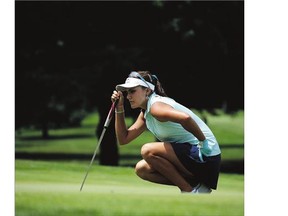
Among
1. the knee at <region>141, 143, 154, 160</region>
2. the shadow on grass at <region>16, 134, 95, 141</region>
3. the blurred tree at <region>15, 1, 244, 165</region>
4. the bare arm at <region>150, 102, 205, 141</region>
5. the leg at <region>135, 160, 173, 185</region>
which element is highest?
the blurred tree at <region>15, 1, 244, 165</region>

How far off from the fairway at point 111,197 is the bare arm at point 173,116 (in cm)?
Answer: 70

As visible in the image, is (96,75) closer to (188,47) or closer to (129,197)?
(188,47)

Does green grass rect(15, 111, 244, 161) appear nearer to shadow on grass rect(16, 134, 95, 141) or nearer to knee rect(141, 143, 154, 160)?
shadow on grass rect(16, 134, 95, 141)

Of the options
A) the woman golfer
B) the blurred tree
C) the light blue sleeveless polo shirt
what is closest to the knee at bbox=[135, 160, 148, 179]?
the woman golfer

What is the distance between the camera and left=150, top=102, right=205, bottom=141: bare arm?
6637 mm

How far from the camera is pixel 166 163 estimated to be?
6883mm

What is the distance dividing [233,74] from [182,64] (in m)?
0.84

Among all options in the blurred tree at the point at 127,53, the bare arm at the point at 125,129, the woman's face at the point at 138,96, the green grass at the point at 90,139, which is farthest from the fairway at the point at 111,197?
the blurred tree at the point at 127,53

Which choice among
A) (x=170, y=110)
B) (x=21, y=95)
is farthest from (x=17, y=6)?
(x=170, y=110)

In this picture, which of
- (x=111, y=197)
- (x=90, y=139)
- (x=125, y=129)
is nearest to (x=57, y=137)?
(x=90, y=139)

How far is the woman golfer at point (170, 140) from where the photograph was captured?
6.76 metres

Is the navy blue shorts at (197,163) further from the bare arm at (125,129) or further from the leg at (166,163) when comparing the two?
the bare arm at (125,129)

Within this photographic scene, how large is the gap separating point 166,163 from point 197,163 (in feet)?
1.01

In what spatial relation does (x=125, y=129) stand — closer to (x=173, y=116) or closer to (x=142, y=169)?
(x=142, y=169)
